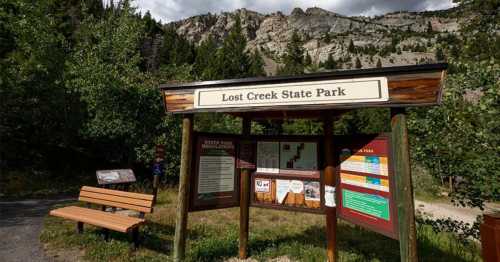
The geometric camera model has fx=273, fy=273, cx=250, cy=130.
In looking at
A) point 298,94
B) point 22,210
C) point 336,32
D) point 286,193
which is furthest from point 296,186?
point 336,32

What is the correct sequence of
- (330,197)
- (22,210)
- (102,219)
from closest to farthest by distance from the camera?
(330,197) → (102,219) → (22,210)

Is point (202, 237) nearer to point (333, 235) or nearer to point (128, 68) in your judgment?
point (333, 235)

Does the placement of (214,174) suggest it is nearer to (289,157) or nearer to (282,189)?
(282,189)

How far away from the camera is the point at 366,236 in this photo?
6.43 metres

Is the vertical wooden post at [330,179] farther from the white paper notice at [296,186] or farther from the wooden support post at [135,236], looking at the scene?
the wooden support post at [135,236]

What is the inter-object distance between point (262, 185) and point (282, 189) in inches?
14.1

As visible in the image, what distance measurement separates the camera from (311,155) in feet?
14.5

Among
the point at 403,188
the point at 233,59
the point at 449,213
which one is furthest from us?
the point at 233,59

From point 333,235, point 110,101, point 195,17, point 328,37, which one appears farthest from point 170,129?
point 195,17

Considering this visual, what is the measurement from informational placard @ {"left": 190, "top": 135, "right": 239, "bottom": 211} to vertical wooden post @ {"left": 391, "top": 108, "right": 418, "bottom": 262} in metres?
2.60

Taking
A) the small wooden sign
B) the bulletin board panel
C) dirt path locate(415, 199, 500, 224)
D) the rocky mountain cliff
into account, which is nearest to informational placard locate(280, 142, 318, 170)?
the bulletin board panel

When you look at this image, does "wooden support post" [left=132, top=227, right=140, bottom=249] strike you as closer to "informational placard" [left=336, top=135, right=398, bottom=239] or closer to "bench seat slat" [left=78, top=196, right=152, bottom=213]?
"bench seat slat" [left=78, top=196, right=152, bottom=213]

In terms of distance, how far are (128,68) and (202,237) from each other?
9.47 meters

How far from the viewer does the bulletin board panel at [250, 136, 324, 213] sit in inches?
171
